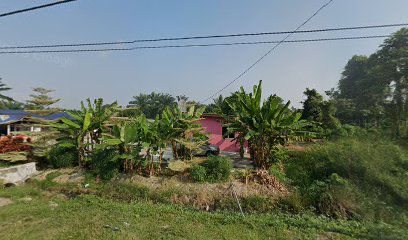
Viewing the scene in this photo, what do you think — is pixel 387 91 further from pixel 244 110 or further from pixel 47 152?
pixel 47 152

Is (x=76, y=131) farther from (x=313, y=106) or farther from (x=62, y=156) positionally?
(x=313, y=106)

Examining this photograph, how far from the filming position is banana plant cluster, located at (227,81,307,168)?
7.99m

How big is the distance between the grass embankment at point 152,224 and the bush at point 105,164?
1.45m

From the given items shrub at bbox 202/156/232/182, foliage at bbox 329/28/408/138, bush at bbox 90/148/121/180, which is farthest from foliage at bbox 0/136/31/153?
foliage at bbox 329/28/408/138

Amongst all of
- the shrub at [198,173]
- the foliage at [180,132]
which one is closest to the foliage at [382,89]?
the foliage at [180,132]

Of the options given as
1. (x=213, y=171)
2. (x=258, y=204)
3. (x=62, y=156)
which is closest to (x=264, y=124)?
(x=213, y=171)

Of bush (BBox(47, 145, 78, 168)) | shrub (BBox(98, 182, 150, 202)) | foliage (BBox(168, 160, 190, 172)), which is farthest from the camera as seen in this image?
bush (BBox(47, 145, 78, 168))

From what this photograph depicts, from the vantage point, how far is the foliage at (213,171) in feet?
24.9

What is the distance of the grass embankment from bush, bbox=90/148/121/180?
145cm

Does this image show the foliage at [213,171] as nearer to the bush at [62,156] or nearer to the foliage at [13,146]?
the bush at [62,156]

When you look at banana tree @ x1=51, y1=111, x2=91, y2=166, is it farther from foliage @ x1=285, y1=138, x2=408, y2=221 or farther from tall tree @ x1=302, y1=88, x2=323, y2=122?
tall tree @ x1=302, y1=88, x2=323, y2=122

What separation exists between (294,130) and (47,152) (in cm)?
1004

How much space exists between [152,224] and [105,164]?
3.93m

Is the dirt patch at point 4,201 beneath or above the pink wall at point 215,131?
beneath
